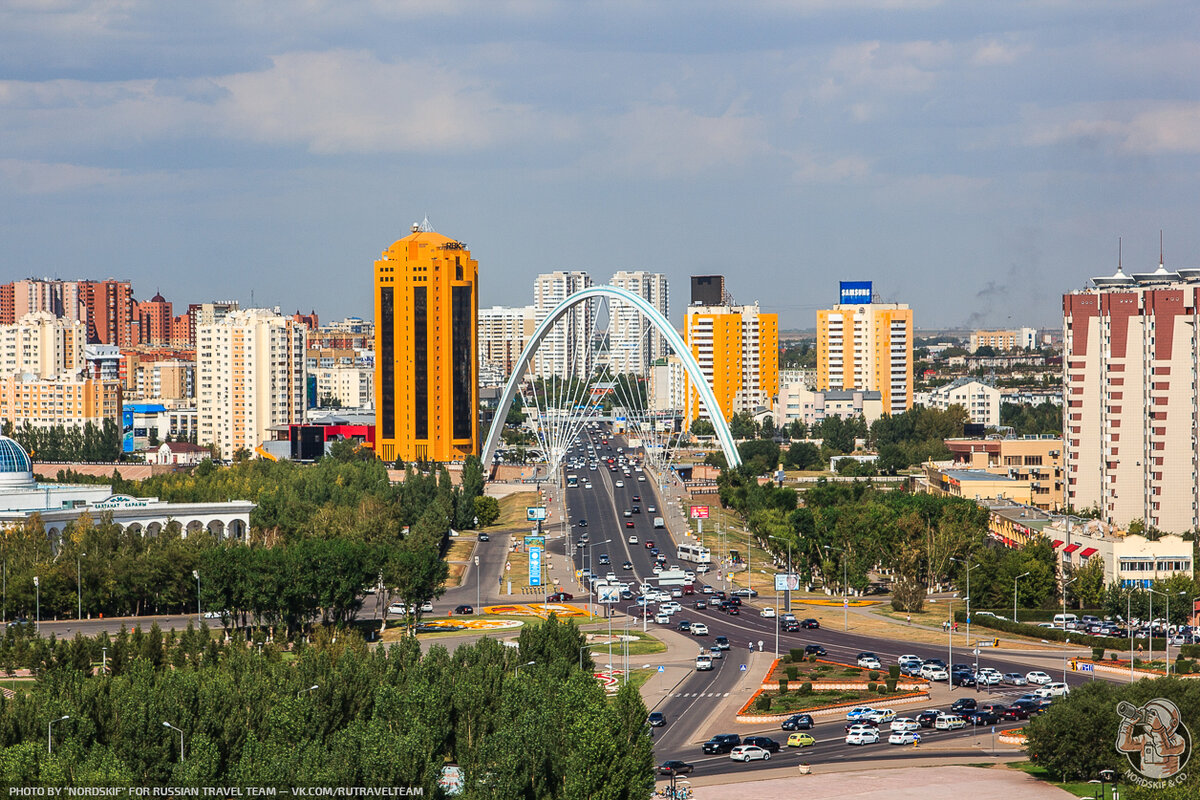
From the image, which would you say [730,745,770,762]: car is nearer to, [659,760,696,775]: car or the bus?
[659,760,696,775]: car

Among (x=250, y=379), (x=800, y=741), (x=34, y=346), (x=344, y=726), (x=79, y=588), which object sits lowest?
(x=800, y=741)

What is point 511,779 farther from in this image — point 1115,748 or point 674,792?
point 1115,748

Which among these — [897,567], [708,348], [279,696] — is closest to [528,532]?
[897,567]

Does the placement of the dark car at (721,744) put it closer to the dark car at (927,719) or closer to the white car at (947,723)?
the dark car at (927,719)

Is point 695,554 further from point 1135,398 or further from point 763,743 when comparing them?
point 763,743

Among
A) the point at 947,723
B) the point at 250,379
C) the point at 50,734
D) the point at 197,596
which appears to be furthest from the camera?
the point at 250,379

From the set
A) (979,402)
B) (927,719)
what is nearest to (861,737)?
(927,719)

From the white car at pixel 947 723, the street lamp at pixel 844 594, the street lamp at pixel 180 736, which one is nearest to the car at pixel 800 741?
the white car at pixel 947 723
